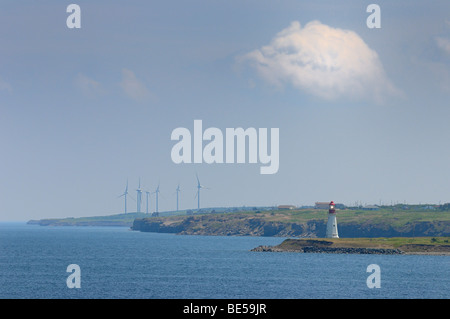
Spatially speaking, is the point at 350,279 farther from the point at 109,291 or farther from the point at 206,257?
the point at 206,257

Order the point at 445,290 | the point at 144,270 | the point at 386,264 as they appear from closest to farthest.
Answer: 1. the point at 445,290
2. the point at 144,270
3. the point at 386,264

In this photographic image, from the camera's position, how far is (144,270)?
506ft

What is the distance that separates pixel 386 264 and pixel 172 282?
6917 cm

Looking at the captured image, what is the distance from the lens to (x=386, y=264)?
6959 inches

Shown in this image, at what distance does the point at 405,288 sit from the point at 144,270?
57.5 metres
